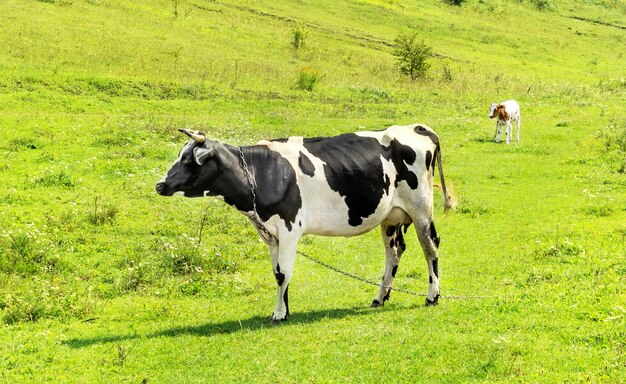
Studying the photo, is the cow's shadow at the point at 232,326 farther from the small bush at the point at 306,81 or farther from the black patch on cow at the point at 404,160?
A: the small bush at the point at 306,81

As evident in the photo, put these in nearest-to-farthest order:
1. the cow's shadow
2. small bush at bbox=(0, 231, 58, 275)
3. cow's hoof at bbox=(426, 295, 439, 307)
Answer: the cow's shadow
cow's hoof at bbox=(426, 295, 439, 307)
small bush at bbox=(0, 231, 58, 275)

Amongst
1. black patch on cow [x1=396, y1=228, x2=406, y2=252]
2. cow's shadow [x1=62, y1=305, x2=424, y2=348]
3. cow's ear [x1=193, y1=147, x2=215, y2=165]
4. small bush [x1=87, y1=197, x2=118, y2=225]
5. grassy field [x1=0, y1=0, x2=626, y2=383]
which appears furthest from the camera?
small bush [x1=87, y1=197, x2=118, y2=225]

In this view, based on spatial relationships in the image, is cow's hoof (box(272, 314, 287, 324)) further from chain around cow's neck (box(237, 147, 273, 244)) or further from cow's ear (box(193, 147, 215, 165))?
cow's ear (box(193, 147, 215, 165))

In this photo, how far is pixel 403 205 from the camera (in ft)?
36.0

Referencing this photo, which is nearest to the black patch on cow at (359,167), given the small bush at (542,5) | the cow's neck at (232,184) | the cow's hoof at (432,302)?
the cow's neck at (232,184)

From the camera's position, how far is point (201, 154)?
9.62m

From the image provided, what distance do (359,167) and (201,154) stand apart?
8.21 feet

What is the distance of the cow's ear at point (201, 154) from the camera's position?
9586 millimetres

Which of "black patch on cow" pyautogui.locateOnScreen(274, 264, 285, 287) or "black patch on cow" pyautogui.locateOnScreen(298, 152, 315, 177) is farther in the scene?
"black patch on cow" pyautogui.locateOnScreen(298, 152, 315, 177)

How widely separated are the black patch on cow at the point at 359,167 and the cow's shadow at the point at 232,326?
1486 millimetres

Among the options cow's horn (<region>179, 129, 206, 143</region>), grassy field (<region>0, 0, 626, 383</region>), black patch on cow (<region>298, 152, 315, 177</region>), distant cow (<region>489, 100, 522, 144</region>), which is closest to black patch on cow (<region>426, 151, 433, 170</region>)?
black patch on cow (<region>298, 152, 315, 177</region>)

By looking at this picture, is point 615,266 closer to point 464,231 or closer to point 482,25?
point 464,231

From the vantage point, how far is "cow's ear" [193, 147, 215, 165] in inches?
377

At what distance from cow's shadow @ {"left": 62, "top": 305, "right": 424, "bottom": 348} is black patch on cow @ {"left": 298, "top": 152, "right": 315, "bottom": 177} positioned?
88.6 inches
